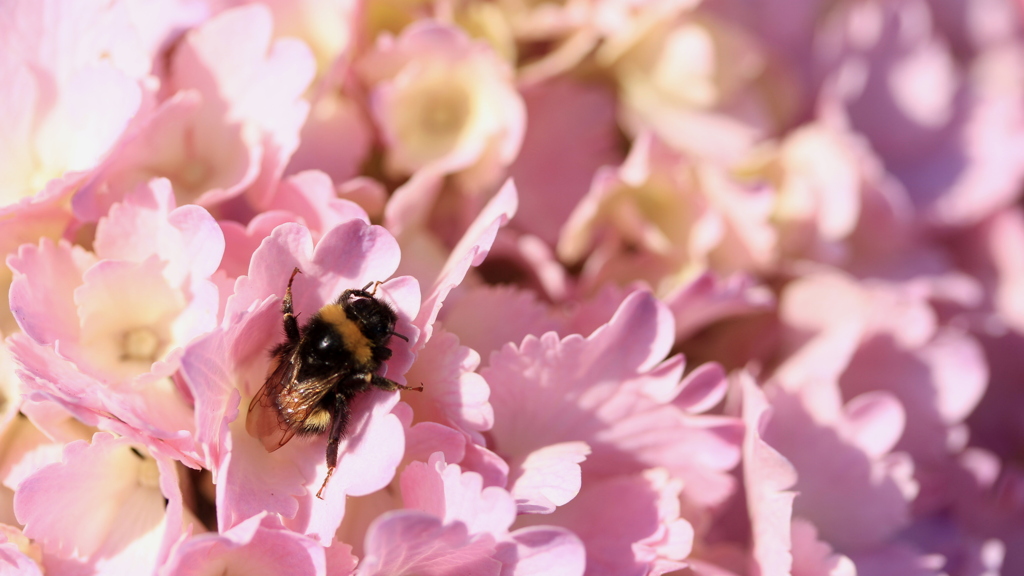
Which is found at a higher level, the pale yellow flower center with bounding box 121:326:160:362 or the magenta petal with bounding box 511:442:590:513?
the pale yellow flower center with bounding box 121:326:160:362

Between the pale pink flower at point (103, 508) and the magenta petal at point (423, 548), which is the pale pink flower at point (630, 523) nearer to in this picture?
the magenta petal at point (423, 548)

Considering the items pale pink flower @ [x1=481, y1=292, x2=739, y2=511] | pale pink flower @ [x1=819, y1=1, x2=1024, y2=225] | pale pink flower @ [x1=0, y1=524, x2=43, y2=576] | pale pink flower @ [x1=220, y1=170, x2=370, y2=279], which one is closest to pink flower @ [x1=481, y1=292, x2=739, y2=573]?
pale pink flower @ [x1=481, y1=292, x2=739, y2=511]

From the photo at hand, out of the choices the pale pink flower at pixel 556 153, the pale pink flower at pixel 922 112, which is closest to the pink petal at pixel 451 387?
the pale pink flower at pixel 556 153

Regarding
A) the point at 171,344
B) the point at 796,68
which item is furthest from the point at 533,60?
the point at 171,344

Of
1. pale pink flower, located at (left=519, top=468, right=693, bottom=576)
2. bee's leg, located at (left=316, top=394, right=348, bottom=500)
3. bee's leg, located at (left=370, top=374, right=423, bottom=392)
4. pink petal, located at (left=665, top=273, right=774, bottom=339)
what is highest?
bee's leg, located at (left=370, top=374, right=423, bottom=392)

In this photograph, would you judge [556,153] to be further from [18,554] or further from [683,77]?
[18,554]

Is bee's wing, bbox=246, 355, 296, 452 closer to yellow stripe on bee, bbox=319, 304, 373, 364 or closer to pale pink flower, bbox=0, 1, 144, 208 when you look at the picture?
yellow stripe on bee, bbox=319, 304, 373, 364

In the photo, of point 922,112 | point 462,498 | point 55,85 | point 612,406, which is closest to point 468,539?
point 462,498
